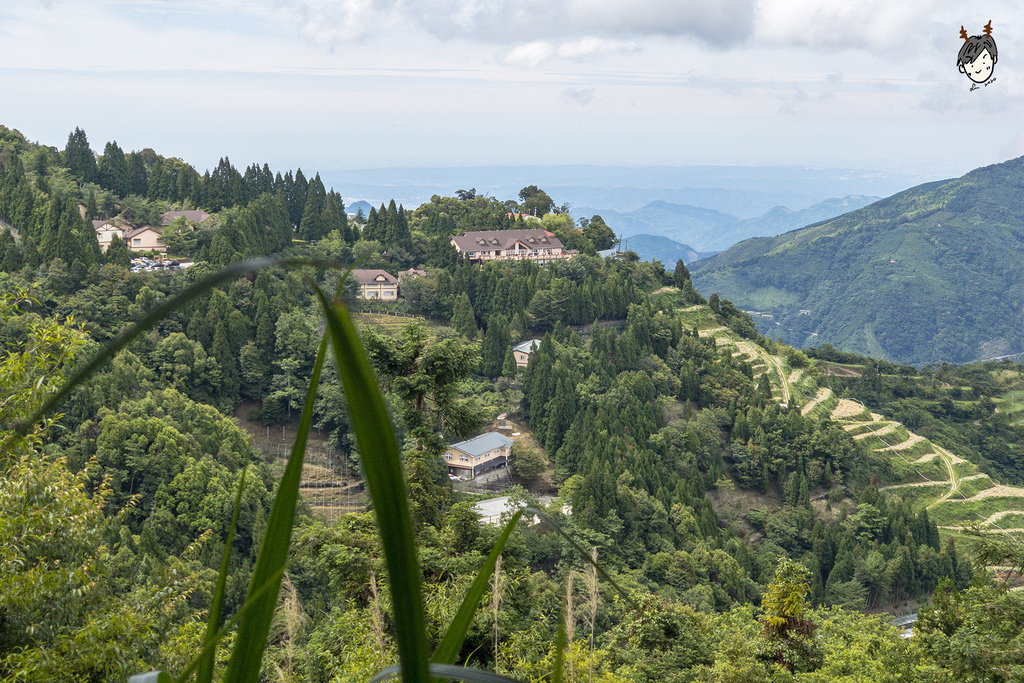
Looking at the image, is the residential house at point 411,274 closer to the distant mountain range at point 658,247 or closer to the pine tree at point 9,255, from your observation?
the pine tree at point 9,255

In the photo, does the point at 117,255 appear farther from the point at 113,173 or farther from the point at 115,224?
the point at 113,173

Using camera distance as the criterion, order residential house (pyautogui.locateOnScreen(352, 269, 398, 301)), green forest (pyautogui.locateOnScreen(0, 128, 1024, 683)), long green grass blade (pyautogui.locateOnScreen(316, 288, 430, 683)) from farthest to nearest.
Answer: residential house (pyautogui.locateOnScreen(352, 269, 398, 301)) < green forest (pyautogui.locateOnScreen(0, 128, 1024, 683)) < long green grass blade (pyautogui.locateOnScreen(316, 288, 430, 683))

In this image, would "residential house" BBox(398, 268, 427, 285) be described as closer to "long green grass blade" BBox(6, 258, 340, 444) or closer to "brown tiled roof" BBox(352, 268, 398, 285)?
"brown tiled roof" BBox(352, 268, 398, 285)

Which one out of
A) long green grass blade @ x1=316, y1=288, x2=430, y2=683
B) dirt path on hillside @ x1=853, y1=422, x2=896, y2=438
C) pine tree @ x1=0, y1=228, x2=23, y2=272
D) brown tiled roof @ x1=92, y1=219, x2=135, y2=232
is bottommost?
dirt path on hillside @ x1=853, y1=422, x2=896, y2=438

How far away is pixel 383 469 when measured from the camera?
345 millimetres

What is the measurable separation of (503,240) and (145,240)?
16.7m

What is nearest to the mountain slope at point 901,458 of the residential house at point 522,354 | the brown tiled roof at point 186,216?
the residential house at point 522,354

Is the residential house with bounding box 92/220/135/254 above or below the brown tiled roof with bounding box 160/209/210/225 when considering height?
below

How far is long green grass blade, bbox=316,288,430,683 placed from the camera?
333 millimetres

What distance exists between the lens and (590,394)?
1000 inches

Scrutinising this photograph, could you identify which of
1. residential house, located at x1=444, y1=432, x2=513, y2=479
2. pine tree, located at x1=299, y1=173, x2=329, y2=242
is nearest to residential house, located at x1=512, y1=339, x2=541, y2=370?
residential house, located at x1=444, y1=432, x2=513, y2=479

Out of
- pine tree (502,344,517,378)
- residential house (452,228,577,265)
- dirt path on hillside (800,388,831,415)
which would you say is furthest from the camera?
residential house (452,228,577,265)

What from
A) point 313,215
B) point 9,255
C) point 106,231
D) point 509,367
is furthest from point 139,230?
point 509,367

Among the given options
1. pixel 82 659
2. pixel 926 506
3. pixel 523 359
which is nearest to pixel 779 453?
pixel 926 506
